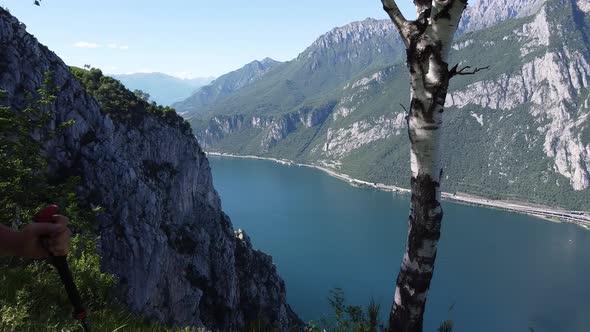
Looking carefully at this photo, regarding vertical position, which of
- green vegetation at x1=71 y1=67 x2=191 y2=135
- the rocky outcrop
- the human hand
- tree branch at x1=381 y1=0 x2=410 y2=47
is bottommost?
the rocky outcrop

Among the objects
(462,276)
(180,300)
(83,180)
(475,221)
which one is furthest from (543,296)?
(83,180)

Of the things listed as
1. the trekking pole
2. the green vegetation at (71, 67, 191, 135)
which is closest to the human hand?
the trekking pole

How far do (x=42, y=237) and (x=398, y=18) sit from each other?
13.1 feet

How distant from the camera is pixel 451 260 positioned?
11569 centimetres

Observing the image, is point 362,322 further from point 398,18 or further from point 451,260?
Result: point 451,260

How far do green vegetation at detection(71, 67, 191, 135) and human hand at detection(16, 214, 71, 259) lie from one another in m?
47.7

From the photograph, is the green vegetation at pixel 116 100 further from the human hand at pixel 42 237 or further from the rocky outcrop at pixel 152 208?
the human hand at pixel 42 237

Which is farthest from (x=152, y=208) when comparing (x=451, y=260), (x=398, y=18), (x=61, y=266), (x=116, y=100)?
(x=451, y=260)

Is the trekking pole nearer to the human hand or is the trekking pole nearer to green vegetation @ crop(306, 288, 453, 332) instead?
the human hand

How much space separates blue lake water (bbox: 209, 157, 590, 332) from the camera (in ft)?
284

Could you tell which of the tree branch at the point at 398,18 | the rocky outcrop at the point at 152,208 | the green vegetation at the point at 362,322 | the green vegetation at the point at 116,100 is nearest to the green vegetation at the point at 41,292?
the green vegetation at the point at 362,322

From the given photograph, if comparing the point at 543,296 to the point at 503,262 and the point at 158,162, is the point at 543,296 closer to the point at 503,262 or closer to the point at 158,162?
the point at 503,262

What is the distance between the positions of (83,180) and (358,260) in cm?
9339

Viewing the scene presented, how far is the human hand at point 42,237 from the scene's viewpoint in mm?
2648
